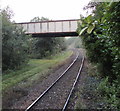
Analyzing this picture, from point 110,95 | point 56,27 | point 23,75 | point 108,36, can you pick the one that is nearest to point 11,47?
point 23,75

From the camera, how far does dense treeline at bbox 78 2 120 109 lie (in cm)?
181

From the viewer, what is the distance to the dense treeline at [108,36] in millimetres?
1809

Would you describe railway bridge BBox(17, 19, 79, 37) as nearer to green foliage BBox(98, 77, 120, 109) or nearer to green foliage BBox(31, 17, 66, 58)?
green foliage BBox(31, 17, 66, 58)

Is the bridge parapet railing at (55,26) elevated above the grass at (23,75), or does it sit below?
above

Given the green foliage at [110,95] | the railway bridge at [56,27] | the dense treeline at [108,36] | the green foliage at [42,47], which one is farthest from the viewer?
the green foliage at [42,47]

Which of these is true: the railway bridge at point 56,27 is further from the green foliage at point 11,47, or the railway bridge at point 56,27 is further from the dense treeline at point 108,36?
the dense treeline at point 108,36

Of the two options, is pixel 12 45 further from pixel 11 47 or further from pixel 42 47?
pixel 42 47

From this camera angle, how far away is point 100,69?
987 cm

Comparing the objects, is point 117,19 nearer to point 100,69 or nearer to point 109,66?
point 109,66

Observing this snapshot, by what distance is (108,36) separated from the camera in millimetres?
3305

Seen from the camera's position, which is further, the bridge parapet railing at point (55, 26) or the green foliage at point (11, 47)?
the bridge parapet railing at point (55, 26)

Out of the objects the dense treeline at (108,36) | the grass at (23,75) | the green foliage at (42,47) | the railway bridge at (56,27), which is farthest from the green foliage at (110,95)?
the green foliage at (42,47)

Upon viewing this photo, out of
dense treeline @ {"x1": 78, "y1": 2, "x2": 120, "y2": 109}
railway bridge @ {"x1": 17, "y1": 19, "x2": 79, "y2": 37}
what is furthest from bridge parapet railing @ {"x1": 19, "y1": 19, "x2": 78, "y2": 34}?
dense treeline @ {"x1": 78, "y1": 2, "x2": 120, "y2": 109}

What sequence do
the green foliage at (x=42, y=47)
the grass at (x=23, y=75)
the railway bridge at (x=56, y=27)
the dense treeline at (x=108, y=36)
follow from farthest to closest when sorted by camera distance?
the green foliage at (x=42, y=47) < the railway bridge at (x=56, y=27) < the grass at (x=23, y=75) < the dense treeline at (x=108, y=36)
